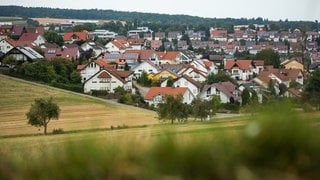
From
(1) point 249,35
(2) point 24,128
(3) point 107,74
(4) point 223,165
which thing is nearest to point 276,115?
(4) point 223,165

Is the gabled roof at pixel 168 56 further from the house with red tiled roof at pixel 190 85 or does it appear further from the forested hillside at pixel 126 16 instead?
the forested hillside at pixel 126 16

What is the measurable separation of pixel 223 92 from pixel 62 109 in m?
8.71

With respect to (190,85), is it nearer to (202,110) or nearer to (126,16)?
(202,110)

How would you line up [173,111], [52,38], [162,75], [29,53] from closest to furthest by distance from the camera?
[173,111], [162,75], [29,53], [52,38]

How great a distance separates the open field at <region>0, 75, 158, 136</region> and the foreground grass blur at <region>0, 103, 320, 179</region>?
16265 millimetres

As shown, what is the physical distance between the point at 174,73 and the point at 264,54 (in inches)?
405

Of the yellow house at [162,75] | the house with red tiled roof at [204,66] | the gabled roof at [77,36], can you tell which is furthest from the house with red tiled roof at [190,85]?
the gabled roof at [77,36]

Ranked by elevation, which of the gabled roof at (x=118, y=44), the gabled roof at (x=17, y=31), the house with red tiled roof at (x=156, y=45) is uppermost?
the gabled roof at (x=17, y=31)

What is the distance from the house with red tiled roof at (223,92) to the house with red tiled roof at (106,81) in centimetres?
494

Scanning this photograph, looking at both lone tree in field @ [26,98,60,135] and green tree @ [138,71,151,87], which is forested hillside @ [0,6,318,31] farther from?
lone tree in field @ [26,98,60,135]

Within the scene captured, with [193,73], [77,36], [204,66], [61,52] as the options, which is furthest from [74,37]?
[193,73]

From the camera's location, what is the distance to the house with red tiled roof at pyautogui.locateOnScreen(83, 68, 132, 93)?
29500 mm

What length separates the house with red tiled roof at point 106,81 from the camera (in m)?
29.5

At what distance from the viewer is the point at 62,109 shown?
23.7 metres
